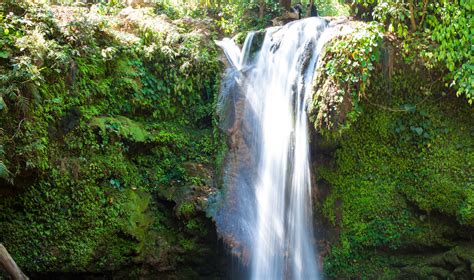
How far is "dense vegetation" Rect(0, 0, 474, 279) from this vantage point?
5.66 meters

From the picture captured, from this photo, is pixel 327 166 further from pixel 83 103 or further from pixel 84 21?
pixel 84 21

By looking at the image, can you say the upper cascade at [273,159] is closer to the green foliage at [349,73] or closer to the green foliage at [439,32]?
the green foliage at [349,73]

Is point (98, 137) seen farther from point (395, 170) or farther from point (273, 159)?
point (395, 170)

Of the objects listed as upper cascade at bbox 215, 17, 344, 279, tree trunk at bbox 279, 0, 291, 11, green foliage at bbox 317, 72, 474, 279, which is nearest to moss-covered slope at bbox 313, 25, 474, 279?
green foliage at bbox 317, 72, 474, 279

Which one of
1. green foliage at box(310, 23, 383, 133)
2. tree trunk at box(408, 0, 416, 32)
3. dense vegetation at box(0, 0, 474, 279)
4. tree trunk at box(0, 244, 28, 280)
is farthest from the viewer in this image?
tree trunk at box(408, 0, 416, 32)

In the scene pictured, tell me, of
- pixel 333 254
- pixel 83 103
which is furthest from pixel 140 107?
pixel 333 254

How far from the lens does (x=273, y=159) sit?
7.39 meters

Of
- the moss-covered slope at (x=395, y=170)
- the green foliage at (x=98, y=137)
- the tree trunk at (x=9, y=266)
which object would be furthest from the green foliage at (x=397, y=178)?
the tree trunk at (x=9, y=266)

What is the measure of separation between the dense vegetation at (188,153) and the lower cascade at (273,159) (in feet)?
1.27

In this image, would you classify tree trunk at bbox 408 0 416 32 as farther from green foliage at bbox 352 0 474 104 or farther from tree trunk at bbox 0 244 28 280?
tree trunk at bbox 0 244 28 280

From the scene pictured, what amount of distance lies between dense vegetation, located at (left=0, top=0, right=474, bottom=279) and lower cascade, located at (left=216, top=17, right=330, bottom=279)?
0.39 m

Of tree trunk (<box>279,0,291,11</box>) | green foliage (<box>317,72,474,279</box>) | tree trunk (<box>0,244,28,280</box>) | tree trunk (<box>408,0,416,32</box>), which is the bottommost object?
tree trunk (<box>0,244,28,280</box>)

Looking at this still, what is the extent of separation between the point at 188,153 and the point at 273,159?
5.84 ft

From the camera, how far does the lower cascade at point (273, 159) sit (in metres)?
6.79
